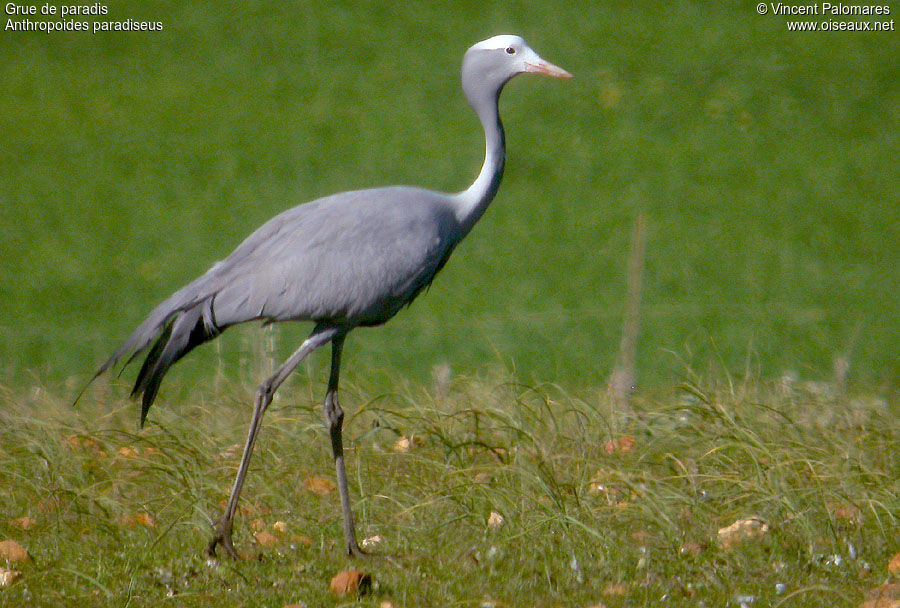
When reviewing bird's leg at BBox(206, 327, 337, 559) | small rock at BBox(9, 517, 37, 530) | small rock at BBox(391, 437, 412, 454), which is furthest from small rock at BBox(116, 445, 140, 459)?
small rock at BBox(391, 437, 412, 454)

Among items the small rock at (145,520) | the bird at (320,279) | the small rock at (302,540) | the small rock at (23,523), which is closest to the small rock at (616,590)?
the bird at (320,279)

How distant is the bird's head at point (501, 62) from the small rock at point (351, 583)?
237cm

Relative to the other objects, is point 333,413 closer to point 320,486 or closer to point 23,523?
point 320,486

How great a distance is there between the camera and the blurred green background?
12.6m

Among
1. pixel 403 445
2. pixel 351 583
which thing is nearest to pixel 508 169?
pixel 403 445

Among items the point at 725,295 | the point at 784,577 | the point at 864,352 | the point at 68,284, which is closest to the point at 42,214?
→ the point at 68,284

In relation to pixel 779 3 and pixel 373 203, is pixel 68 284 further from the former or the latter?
pixel 779 3

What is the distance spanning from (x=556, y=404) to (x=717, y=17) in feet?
47.5

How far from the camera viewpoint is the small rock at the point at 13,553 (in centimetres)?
467

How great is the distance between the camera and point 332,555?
4.94 meters

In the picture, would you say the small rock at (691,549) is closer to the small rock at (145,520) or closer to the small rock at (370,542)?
the small rock at (370,542)

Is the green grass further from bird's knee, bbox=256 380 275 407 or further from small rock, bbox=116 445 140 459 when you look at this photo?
bird's knee, bbox=256 380 275 407

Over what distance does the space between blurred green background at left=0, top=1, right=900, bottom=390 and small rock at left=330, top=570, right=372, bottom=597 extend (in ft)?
21.9

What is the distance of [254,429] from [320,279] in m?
0.68
